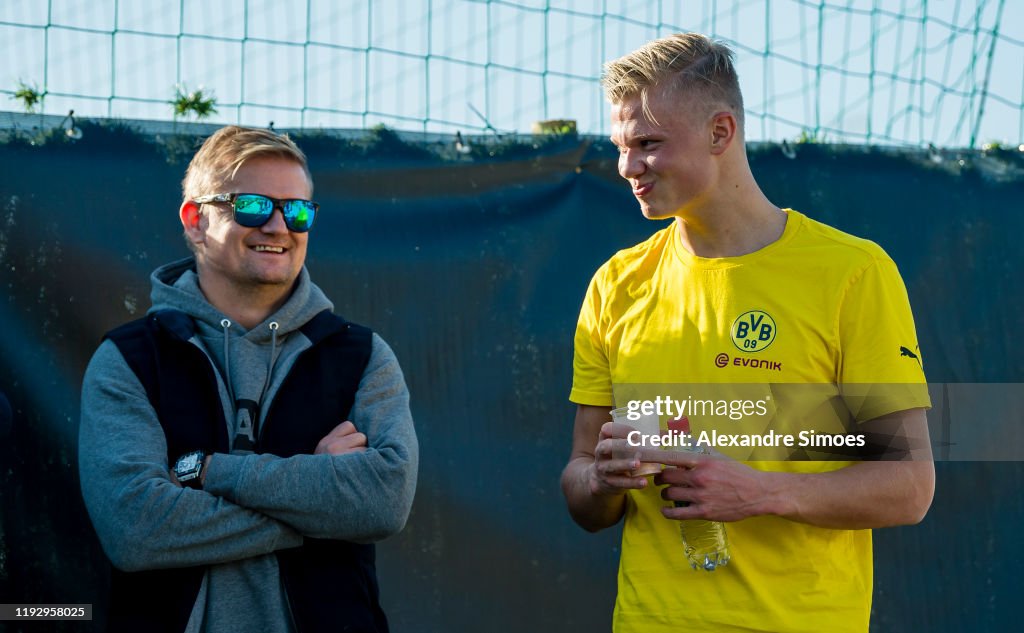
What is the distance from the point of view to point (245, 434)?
2738 millimetres

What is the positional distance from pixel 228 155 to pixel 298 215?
0.24m

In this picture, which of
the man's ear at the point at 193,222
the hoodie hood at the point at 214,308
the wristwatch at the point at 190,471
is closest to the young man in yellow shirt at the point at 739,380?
the hoodie hood at the point at 214,308

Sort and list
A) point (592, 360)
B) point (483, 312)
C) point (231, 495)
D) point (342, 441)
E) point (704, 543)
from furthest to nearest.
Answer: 1. point (483, 312)
2. point (592, 360)
3. point (342, 441)
4. point (231, 495)
5. point (704, 543)

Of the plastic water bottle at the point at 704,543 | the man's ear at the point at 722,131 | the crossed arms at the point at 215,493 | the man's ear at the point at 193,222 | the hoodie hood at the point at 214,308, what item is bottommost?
the plastic water bottle at the point at 704,543

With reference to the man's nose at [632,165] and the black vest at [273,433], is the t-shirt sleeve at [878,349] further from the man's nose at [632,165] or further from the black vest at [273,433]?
the black vest at [273,433]

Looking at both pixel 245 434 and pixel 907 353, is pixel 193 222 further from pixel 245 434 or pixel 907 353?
pixel 907 353

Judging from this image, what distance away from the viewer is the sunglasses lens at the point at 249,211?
2898 millimetres

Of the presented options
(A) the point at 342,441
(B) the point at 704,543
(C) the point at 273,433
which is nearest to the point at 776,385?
(B) the point at 704,543

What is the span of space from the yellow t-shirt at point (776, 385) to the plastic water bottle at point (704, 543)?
18mm

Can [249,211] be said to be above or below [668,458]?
above

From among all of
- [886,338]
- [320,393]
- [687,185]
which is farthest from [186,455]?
[886,338]

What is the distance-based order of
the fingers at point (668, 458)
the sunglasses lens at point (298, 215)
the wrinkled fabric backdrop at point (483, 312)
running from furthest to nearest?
the wrinkled fabric backdrop at point (483, 312)
the sunglasses lens at point (298, 215)
the fingers at point (668, 458)

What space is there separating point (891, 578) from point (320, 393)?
2191 millimetres

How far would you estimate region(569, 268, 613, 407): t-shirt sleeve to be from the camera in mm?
2846
